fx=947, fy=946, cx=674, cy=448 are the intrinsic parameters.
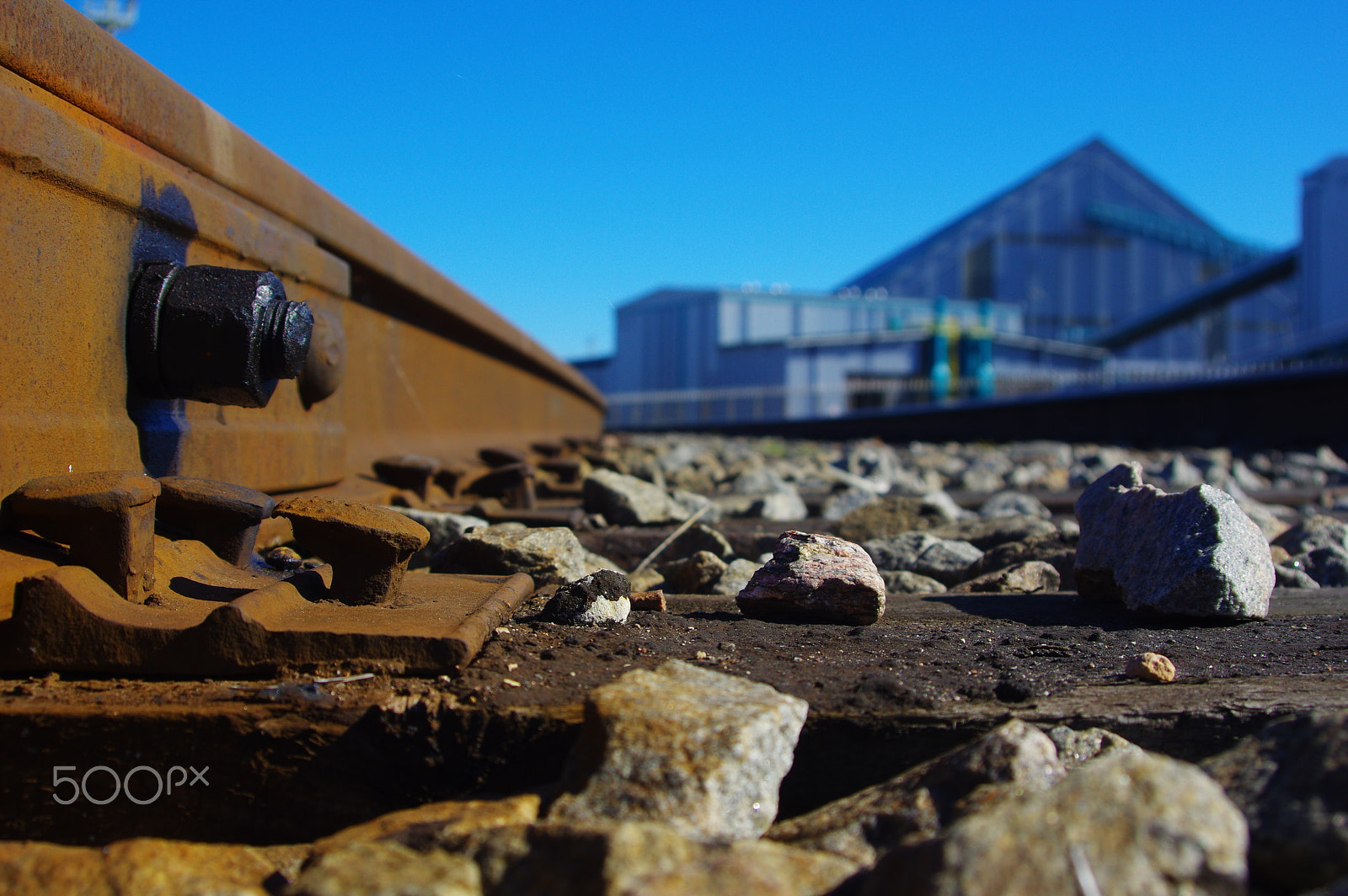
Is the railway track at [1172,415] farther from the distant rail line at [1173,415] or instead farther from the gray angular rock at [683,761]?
the gray angular rock at [683,761]

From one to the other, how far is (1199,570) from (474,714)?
124 centimetres

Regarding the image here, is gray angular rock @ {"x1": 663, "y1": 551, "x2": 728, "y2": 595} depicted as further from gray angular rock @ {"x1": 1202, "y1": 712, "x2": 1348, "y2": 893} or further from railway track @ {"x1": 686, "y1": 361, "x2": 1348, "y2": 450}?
railway track @ {"x1": 686, "y1": 361, "x2": 1348, "y2": 450}

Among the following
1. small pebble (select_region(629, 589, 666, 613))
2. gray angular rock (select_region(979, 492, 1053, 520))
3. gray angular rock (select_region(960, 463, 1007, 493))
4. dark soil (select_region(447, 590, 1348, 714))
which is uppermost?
gray angular rock (select_region(960, 463, 1007, 493))

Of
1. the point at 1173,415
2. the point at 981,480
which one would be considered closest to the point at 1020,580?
the point at 981,480

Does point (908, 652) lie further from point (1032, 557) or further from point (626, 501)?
point (626, 501)

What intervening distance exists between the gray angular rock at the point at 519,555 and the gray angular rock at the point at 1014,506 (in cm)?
228

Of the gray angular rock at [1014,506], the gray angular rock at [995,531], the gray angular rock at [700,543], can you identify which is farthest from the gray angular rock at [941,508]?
the gray angular rock at [700,543]

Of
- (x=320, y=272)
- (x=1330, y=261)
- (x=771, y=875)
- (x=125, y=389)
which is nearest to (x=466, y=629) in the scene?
(x=771, y=875)

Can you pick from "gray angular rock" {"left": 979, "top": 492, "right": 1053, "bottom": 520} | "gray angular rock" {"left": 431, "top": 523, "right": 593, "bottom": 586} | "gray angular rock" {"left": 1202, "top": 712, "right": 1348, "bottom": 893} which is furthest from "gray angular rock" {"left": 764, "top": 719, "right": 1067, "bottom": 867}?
"gray angular rock" {"left": 979, "top": 492, "right": 1053, "bottom": 520}

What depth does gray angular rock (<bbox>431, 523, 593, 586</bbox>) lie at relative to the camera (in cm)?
194

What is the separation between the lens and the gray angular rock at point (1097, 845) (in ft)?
2.47

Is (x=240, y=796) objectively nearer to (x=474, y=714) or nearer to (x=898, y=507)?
(x=474, y=714)

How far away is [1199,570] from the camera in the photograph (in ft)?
5.29

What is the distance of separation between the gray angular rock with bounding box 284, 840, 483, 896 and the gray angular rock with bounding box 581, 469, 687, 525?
213cm
